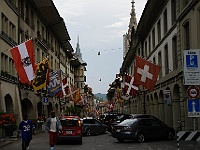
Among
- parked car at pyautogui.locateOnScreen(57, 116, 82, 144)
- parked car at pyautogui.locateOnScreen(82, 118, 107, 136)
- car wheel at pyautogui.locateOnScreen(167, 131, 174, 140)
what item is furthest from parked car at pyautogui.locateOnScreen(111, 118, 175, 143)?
parked car at pyautogui.locateOnScreen(82, 118, 107, 136)

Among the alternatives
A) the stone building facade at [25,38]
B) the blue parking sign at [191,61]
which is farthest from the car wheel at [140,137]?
the stone building facade at [25,38]

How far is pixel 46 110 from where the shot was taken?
47344 mm

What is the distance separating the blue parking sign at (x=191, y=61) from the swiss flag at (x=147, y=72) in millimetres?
14729

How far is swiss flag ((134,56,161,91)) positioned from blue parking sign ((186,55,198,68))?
14729 millimetres

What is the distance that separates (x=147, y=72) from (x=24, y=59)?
1058cm

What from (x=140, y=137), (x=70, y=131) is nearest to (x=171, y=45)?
(x=140, y=137)

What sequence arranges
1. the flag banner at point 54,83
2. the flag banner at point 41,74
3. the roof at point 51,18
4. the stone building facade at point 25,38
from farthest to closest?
1. the roof at point 51,18
2. the flag banner at point 54,83
3. the flag banner at point 41,74
4. the stone building facade at point 25,38

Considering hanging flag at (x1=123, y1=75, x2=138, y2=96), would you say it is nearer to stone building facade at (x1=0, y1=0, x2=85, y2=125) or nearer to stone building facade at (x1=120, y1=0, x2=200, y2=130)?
stone building facade at (x1=120, y1=0, x2=200, y2=130)

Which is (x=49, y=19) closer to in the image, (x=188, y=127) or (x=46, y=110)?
(x=46, y=110)

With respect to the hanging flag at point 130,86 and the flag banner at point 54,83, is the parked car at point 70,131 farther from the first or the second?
the hanging flag at point 130,86

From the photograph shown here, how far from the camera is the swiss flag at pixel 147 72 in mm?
27547

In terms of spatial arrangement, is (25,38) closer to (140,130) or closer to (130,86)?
(130,86)

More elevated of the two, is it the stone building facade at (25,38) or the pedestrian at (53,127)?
the stone building facade at (25,38)

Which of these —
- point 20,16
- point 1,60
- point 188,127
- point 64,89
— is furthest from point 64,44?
point 188,127
